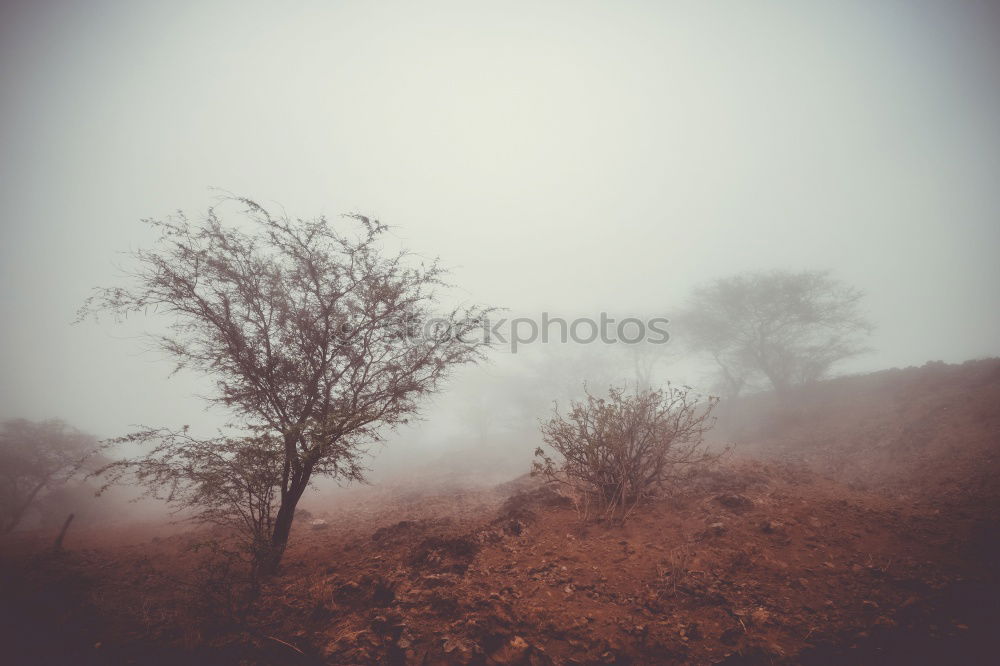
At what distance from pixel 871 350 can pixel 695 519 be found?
89.5 ft

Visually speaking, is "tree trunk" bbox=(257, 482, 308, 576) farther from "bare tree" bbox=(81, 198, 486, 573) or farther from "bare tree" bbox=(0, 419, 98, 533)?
"bare tree" bbox=(0, 419, 98, 533)

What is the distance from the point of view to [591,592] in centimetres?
401

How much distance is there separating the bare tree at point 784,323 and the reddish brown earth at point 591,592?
1821cm

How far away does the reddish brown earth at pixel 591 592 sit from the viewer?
3225 millimetres

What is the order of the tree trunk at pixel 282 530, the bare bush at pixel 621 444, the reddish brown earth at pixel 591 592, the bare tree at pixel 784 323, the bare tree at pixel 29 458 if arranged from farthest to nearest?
the bare tree at pixel 784 323
the bare tree at pixel 29 458
the bare bush at pixel 621 444
the tree trunk at pixel 282 530
the reddish brown earth at pixel 591 592

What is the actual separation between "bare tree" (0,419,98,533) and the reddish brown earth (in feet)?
41.7

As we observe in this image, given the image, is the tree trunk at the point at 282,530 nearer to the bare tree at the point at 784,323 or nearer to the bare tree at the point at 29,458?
the bare tree at the point at 29,458

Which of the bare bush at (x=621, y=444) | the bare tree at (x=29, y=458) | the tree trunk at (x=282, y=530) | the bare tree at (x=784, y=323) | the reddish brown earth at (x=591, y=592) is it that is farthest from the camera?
the bare tree at (x=784, y=323)

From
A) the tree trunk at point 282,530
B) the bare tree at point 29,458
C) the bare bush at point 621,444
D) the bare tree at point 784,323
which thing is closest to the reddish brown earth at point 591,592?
the tree trunk at point 282,530

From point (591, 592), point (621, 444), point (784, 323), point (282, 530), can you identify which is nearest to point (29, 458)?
point (282, 530)

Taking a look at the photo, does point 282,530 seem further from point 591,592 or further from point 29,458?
point 29,458

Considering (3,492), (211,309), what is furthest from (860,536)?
(3,492)

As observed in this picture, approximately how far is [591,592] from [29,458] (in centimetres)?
2509

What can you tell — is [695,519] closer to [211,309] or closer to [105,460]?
[211,309]
